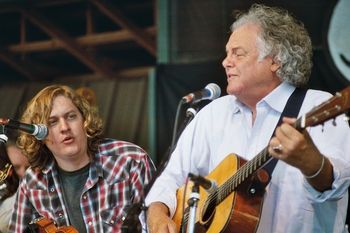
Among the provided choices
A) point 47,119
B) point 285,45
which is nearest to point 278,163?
point 285,45

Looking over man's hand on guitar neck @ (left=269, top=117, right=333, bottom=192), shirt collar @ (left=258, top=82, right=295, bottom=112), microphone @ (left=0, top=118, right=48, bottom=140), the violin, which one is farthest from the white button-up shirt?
microphone @ (left=0, top=118, right=48, bottom=140)

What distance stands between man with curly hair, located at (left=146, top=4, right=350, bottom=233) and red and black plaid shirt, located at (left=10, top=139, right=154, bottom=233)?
0.92ft

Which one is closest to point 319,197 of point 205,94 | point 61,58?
point 205,94

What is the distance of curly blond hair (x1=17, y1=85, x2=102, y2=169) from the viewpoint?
10.9ft

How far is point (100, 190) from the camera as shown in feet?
10.8

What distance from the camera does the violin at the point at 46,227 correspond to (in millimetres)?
3088

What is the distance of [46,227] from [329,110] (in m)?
1.67

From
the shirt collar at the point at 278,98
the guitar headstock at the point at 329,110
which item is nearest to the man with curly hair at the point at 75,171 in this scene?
the shirt collar at the point at 278,98

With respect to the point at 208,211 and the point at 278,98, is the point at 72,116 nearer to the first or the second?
the point at 208,211

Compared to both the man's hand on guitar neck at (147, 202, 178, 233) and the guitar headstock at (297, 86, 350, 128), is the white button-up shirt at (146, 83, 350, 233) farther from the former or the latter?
the guitar headstock at (297, 86, 350, 128)

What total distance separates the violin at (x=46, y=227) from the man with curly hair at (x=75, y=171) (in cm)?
2

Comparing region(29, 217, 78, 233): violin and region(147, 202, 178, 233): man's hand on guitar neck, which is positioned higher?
region(147, 202, 178, 233): man's hand on guitar neck

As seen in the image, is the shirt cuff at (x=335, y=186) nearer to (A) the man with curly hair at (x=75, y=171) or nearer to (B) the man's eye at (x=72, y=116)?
(A) the man with curly hair at (x=75, y=171)

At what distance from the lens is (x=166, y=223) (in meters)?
2.75
